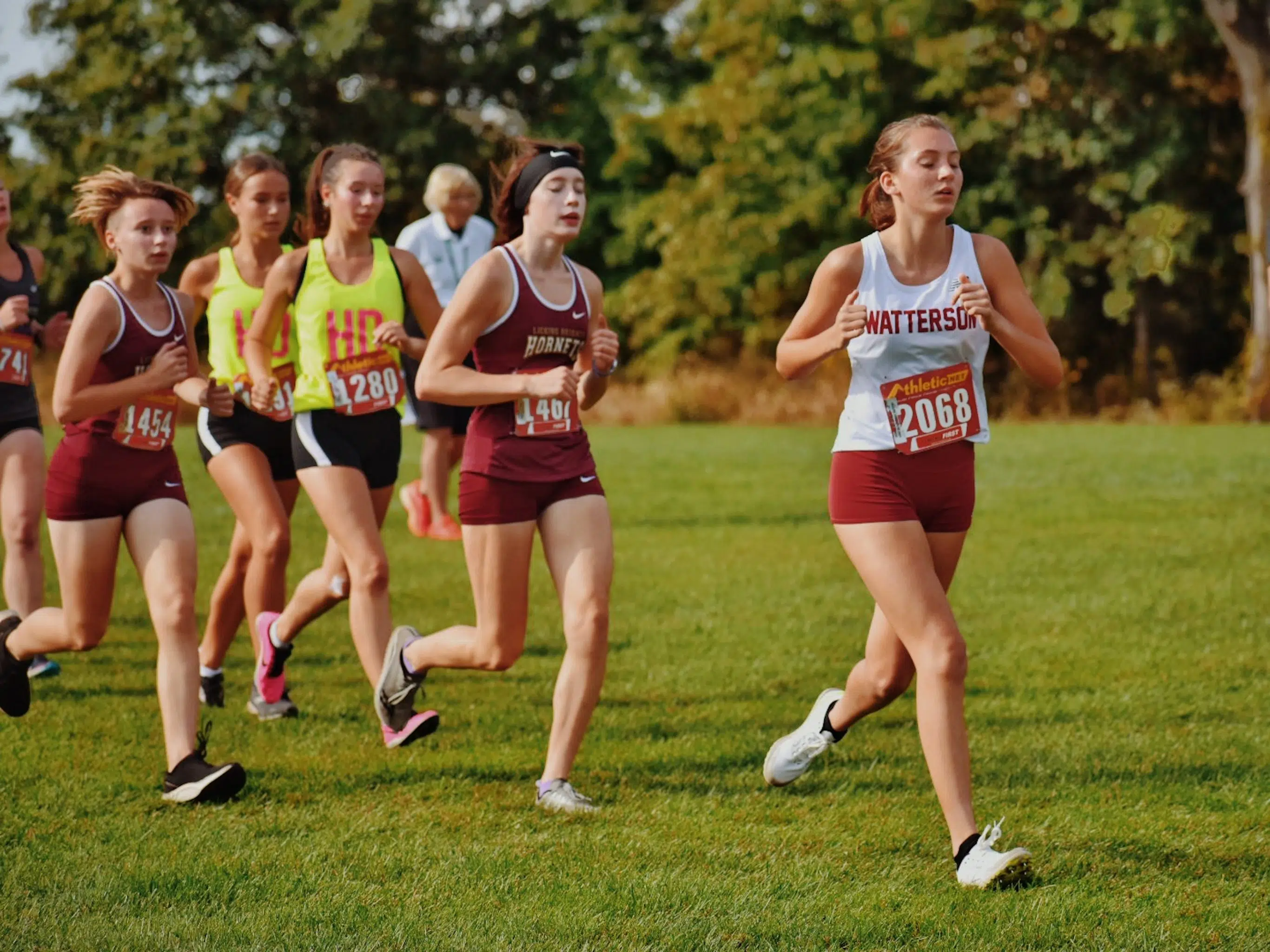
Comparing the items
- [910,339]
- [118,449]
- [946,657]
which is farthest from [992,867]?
[118,449]

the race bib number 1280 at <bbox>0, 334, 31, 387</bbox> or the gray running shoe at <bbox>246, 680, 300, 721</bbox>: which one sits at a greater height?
the race bib number 1280 at <bbox>0, 334, 31, 387</bbox>

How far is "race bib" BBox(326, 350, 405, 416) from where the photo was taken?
672cm

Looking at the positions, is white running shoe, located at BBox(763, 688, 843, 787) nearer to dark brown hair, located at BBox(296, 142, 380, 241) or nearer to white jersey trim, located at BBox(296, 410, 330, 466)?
white jersey trim, located at BBox(296, 410, 330, 466)

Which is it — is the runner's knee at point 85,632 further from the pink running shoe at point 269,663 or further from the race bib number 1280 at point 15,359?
the race bib number 1280 at point 15,359

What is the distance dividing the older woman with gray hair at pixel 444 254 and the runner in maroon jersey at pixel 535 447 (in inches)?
217

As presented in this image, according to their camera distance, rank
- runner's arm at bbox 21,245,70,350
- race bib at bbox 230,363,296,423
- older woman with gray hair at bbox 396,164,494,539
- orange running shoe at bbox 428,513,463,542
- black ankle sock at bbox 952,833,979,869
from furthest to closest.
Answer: orange running shoe at bbox 428,513,463,542, older woman with gray hair at bbox 396,164,494,539, runner's arm at bbox 21,245,70,350, race bib at bbox 230,363,296,423, black ankle sock at bbox 952,833,979,869

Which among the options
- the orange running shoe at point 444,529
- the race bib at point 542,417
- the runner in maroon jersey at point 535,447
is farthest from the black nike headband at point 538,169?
the orange running shoe at point 444,529

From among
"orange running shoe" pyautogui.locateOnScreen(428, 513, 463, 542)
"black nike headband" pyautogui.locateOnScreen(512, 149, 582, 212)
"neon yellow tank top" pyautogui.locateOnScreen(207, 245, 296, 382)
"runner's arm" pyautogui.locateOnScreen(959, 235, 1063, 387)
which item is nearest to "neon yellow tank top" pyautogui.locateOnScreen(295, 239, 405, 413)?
"neon yellow tank top" pyautogui.locateOnScreen(207, 245, 296, 382)

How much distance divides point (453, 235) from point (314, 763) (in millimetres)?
6277

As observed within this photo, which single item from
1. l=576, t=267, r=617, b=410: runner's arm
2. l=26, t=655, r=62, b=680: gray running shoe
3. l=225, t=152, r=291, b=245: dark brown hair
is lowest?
l=26, t=655, r=62, b=680: gray running shoe

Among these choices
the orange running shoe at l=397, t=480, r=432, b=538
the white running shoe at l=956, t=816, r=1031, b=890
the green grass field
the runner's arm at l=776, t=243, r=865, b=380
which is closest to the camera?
the green grass field

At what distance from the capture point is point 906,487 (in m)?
5.14

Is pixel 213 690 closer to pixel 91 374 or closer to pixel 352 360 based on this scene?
pixel 352 360

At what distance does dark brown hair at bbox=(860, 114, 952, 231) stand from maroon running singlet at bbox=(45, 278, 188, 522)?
2589 mm
